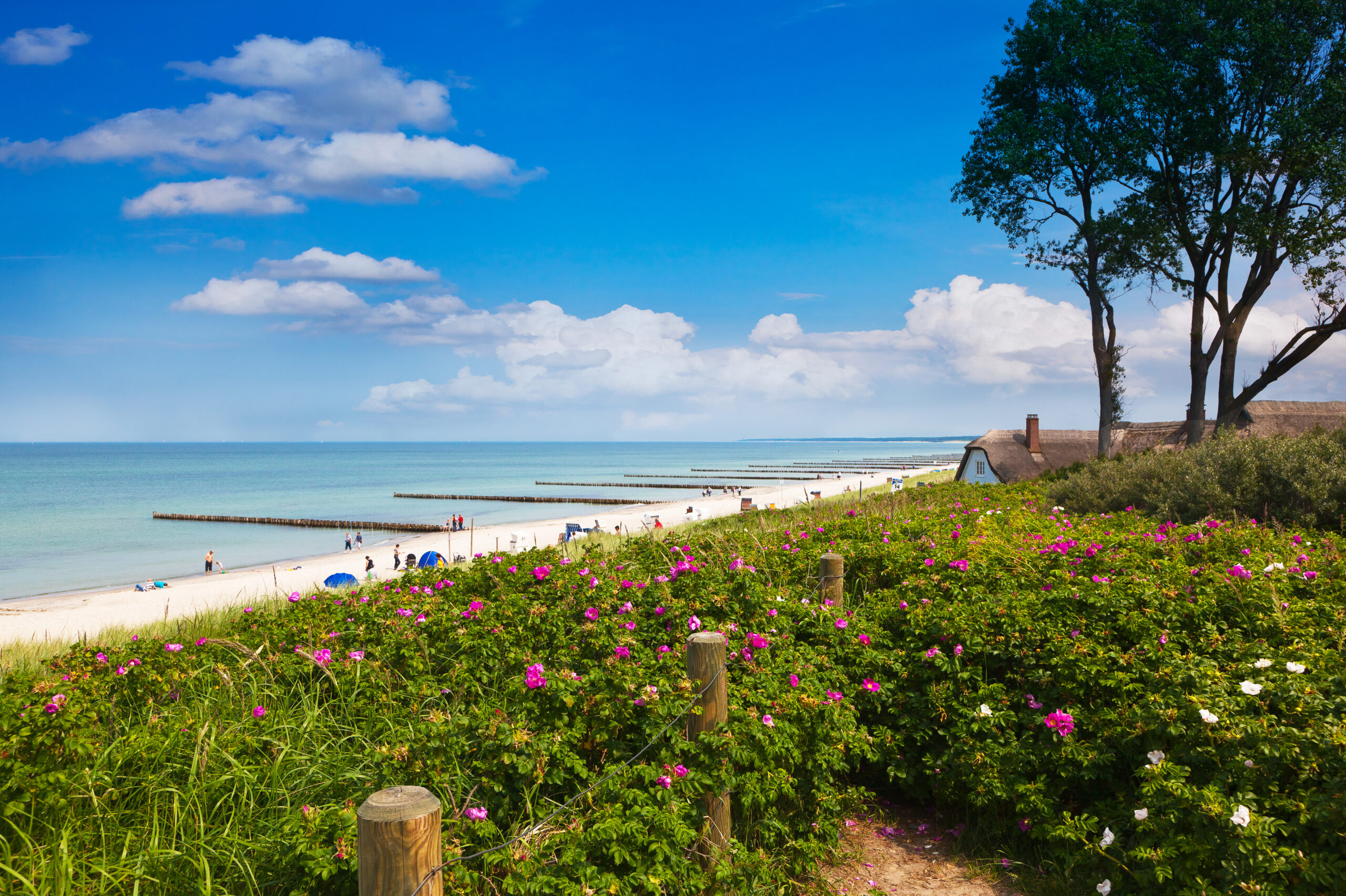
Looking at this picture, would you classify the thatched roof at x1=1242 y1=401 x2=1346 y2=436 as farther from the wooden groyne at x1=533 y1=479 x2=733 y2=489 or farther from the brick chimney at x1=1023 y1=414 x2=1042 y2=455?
the wooden groyne at x1=533 y1=479 x2=733 y2=489

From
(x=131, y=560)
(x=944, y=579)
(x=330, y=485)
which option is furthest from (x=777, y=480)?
(x=944, y=579)

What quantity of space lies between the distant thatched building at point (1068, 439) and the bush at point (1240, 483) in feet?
53.6

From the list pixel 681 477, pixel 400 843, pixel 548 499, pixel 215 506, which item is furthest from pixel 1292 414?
pixel 681 477

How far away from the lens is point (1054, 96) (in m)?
19.5

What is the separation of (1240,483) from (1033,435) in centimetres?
2618

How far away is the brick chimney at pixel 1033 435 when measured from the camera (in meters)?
34.7

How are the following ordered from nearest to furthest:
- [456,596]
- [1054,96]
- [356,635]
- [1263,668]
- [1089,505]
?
[1263,668] < [356,635] < [456,596] < [1089,505] < [1054,96]

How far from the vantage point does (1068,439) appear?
117ft

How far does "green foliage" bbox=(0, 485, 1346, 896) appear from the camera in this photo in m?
3.14

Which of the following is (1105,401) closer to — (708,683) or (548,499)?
(708,683)

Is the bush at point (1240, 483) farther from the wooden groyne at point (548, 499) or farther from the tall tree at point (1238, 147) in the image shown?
the wooden groyne at point (548, 499)

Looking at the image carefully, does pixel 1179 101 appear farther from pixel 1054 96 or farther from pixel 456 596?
pixel 456 596

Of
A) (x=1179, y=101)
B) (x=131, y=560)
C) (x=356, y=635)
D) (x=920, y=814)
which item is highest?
(x=1179, y=101)

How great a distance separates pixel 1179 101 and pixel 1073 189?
297 cm
